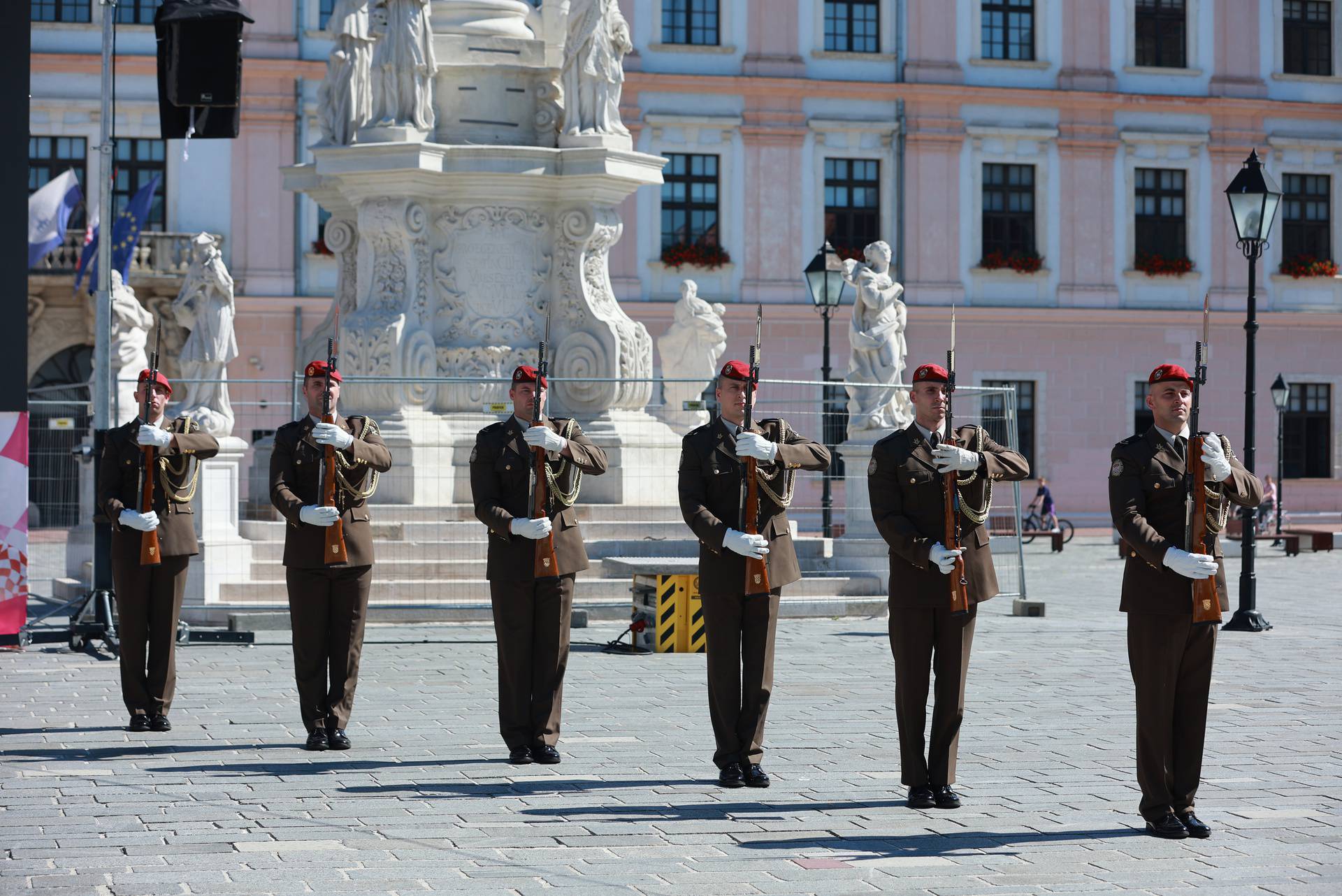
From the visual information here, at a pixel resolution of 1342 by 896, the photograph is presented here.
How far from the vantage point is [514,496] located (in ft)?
31.1

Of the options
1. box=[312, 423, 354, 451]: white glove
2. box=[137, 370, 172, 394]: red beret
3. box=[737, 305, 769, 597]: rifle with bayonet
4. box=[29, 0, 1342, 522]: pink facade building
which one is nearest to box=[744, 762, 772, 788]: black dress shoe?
box=[737, 305, 769, 597]: rifle with bayonet

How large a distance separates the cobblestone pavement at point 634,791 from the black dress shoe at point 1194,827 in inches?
2.0

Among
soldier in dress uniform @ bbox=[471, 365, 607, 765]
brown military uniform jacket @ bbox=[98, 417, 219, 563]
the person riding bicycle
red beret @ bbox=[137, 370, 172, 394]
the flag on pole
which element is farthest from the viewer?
the person riding bicycle

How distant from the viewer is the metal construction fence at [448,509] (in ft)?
Answer: 53.8

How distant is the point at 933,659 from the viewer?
28.0 feet

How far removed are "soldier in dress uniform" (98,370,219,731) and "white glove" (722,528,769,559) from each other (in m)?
3.21

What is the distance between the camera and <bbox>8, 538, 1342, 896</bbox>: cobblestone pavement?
6.80 meters

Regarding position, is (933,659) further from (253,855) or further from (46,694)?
(46,694)

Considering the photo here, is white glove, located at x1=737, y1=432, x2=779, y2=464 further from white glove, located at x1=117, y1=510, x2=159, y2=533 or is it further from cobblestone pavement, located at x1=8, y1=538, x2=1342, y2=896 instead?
white glove, located at x1=117, y1=510, x2=159, y2=533

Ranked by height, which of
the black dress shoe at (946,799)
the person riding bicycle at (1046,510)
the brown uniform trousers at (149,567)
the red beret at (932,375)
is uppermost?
the red beret at (932,375)

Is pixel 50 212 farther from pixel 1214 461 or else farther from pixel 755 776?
pixel 1214 461

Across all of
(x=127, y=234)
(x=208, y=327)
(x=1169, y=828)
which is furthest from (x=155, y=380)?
(x=127, y=234)

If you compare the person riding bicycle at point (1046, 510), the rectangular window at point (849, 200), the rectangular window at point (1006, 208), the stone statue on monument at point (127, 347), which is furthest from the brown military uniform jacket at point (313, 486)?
the rectangular window at point (1006, 208)

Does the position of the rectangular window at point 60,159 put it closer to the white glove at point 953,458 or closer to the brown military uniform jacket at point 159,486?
the brown military uniform jacket at point 159,486
